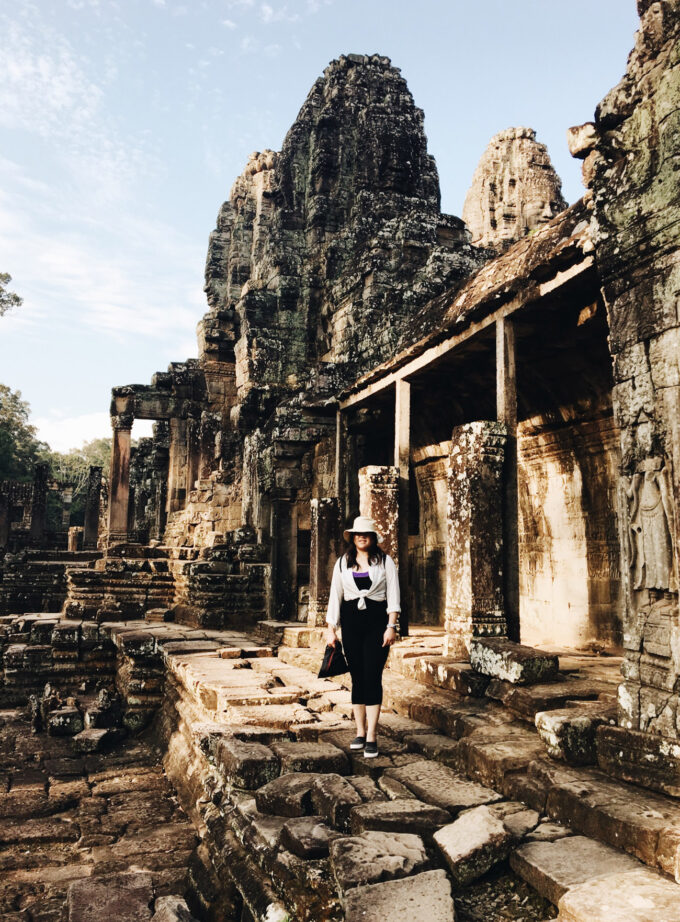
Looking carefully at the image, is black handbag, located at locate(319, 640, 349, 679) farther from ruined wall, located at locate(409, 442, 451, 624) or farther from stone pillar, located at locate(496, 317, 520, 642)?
ruined wall, located at locate(409, 442, 451, 624)

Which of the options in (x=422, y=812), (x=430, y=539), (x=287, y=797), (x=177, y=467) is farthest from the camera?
(x=177, y=467)

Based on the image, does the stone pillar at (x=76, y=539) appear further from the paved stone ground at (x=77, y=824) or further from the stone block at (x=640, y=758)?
the stone block at (x=640, y=758)

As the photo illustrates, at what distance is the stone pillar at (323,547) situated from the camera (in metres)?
9.66

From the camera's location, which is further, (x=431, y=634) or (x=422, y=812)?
(x=431, y=634)

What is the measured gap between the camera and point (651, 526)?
133 inches

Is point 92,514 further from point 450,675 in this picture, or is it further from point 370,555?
point 370,555

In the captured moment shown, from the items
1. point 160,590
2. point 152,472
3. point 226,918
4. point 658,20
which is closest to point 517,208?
point 152,472

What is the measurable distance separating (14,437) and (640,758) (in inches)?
1954

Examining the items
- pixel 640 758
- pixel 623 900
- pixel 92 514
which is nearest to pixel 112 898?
Answer: pixel 623 900

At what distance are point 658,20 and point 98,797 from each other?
6.77 m

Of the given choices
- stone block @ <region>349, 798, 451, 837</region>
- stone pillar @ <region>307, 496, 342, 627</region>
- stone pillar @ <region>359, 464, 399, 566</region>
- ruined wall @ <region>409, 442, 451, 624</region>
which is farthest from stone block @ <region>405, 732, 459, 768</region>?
ruined wall @ <region>409, 442, 451, 624</region>

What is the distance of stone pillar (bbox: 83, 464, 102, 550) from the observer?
3278cm

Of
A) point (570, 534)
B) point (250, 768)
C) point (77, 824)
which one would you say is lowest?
point (77, 824)

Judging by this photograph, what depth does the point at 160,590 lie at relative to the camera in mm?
13680
